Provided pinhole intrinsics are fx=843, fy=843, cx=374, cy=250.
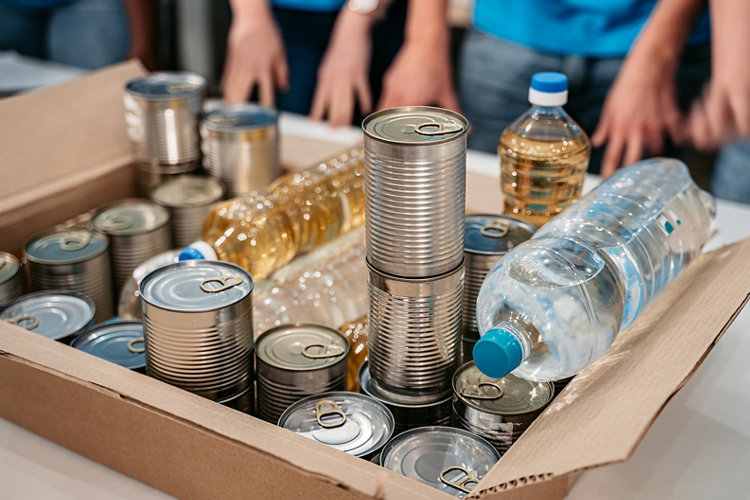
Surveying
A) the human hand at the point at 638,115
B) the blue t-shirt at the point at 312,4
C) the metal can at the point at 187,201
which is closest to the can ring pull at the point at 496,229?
the metal can at the point at 187,201

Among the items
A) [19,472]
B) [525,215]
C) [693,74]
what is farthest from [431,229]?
[693,74]

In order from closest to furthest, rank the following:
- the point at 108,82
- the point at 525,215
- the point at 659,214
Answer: the point at 659,214
the point at 525,215
the point at 108,82

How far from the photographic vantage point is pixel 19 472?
1.08 meters

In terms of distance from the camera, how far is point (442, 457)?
3.26 ft

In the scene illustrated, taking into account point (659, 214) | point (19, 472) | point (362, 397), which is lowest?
point (19, 472)

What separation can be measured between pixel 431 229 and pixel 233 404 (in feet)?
1.20

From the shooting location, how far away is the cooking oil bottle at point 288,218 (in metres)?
1.35

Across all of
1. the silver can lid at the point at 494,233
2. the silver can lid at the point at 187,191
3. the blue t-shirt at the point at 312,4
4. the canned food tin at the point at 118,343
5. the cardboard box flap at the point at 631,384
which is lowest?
the canned food tin at the point at 118,343

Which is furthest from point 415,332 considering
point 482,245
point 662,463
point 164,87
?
point 164,87

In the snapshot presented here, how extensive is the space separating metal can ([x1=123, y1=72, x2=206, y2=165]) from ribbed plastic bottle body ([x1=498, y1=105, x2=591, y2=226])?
2.18 feet

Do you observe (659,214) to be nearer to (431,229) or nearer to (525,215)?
(525,215)

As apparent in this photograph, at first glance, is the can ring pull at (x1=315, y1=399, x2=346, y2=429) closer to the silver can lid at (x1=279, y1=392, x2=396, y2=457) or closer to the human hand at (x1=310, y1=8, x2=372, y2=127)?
the silver can lid at (x1=279, y1=392, x2=396, y2=457)

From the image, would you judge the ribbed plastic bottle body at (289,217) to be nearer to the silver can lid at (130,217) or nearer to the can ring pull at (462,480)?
the silver can lid at (130,217)

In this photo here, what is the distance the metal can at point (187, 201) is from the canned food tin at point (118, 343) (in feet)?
1.28
